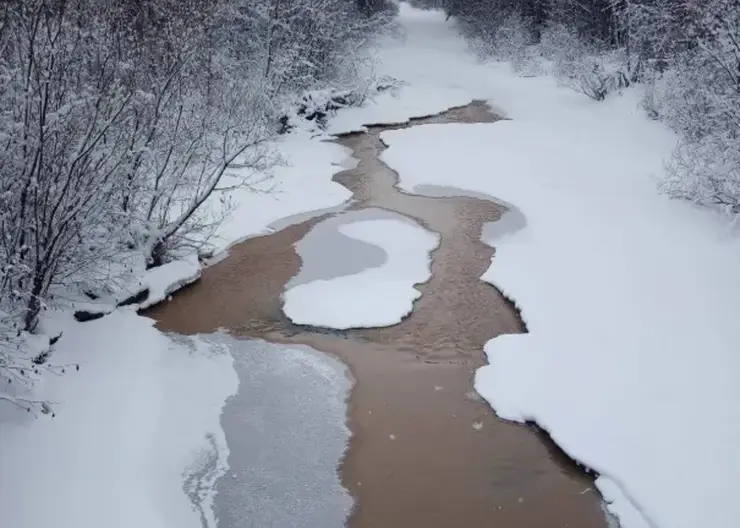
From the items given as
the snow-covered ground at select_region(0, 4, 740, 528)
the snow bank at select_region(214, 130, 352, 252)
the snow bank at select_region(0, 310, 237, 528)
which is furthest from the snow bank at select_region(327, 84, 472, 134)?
the snow bank at select_region(0, 310, 237, 528)

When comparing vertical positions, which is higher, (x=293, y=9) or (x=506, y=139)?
(x=293, y=9)

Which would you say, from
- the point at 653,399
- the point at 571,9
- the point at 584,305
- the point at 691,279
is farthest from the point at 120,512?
the point at 571,9

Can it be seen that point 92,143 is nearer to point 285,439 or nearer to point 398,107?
point 285,439

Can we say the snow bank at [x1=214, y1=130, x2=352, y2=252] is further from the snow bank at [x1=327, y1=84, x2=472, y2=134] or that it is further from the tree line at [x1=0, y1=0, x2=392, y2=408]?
the snow bank at [x1=327, y1=84, x2=472, y2=134]

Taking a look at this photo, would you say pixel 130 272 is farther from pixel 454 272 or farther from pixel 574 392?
pixel 574 392

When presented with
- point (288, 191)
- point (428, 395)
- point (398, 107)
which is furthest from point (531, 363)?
point (398, 107)

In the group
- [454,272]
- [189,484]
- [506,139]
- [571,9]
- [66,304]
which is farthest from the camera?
[571,9]

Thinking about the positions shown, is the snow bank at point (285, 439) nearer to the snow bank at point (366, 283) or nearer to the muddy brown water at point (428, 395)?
the muddy brown water at point (428, 395)
